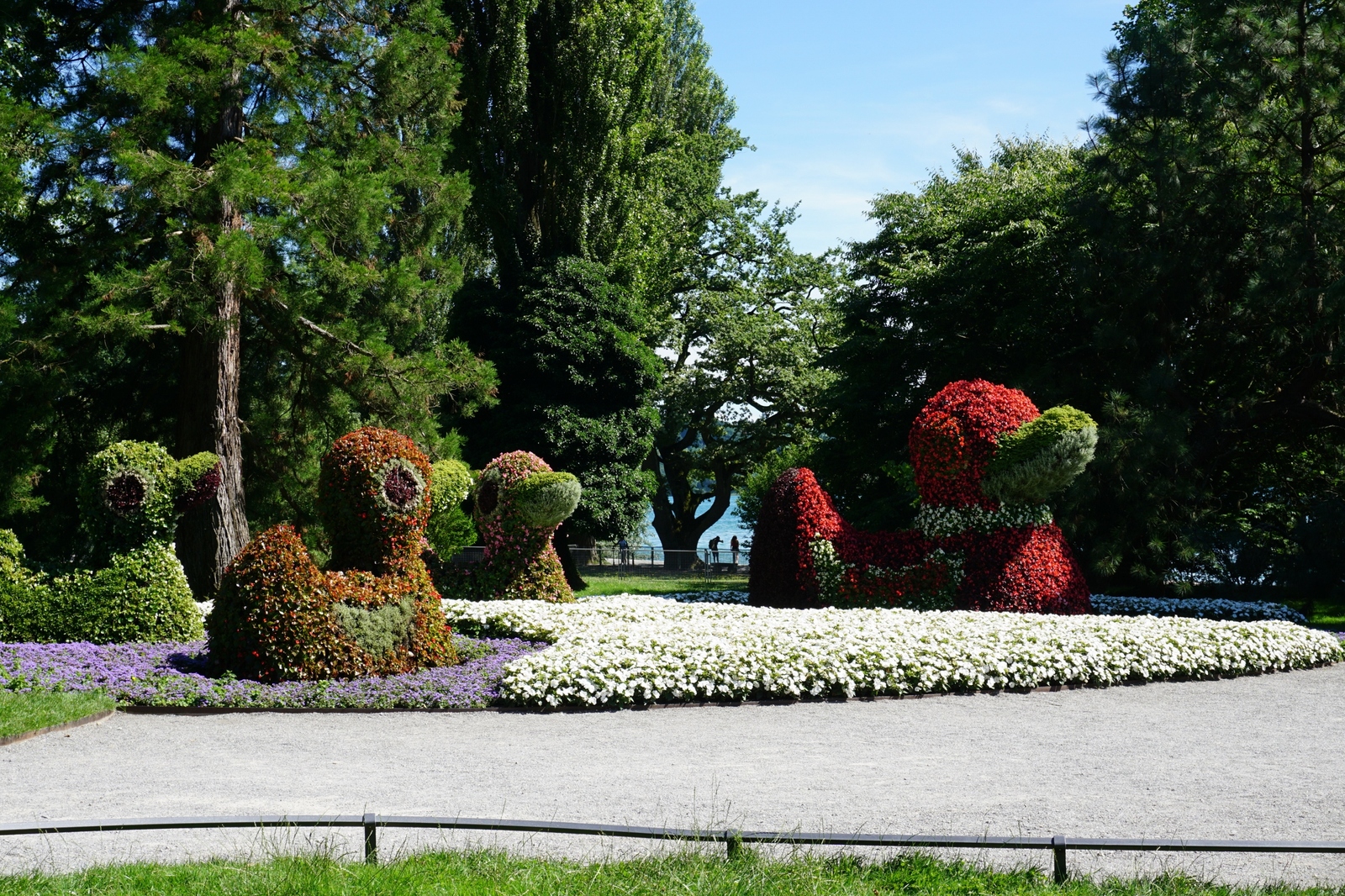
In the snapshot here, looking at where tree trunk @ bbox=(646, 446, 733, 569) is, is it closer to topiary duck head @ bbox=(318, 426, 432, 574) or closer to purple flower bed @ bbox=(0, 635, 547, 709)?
topiary duck head @ bbox=(318, 426, 432, 574)

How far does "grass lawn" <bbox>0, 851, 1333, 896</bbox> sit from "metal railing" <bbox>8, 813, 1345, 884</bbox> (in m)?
0.11

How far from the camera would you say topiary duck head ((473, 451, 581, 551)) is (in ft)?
42.3

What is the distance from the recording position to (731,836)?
440 centimetres

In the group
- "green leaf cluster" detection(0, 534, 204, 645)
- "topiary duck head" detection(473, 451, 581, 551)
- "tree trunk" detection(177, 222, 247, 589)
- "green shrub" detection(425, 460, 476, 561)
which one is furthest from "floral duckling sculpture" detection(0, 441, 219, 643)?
"tree trunk" detection(177, 222, 247, 589)

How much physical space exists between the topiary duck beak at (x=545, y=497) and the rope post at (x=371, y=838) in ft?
27.7

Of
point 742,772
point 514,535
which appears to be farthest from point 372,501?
point 742,772

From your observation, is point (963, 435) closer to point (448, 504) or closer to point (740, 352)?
point (448, 504)

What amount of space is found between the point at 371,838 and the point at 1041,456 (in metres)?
10.3

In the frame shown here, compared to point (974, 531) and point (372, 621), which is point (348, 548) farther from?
point (974, 531)

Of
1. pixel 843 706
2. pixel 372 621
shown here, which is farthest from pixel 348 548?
pixel 843 706

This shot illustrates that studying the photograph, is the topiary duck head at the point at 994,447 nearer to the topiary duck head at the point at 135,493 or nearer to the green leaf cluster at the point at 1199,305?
the green leaf cluster at the point at 1199,305

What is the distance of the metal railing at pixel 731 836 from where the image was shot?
13.8 ft

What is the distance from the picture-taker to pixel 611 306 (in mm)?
22531

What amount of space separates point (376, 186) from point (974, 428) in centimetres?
892
